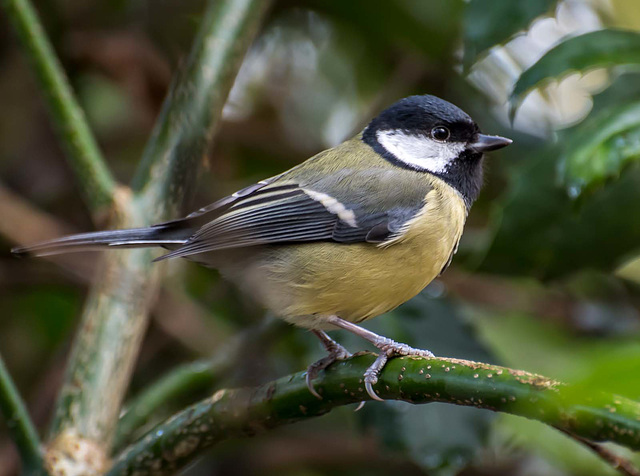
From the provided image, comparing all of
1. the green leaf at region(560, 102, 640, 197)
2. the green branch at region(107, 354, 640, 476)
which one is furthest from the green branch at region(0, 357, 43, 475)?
the green leaf at region(560, 102, 640, 197)

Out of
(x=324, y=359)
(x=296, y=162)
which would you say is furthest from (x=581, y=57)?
(x=296, y=162)

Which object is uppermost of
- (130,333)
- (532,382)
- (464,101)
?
(464,101)

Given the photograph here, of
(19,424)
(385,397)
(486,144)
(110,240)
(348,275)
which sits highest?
(486,144)

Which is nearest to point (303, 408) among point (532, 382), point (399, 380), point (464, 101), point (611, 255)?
point (399, 380)

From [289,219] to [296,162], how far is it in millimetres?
1133

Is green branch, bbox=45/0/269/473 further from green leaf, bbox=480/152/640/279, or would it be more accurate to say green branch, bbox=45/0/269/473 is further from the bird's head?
green leaf, bbox=480/152/640/279

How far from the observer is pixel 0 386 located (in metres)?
1.38

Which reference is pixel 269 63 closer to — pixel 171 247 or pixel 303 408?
pixel 171 247

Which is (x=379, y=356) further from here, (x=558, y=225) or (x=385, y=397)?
(x=558, y=225)

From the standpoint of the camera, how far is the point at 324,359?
5.16 feet

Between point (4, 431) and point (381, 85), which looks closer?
point (4, 431)

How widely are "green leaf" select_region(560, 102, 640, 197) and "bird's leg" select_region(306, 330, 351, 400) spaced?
1.82 ft

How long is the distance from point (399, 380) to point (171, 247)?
2.83 feet

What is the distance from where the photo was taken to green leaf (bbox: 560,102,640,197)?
147 cm
